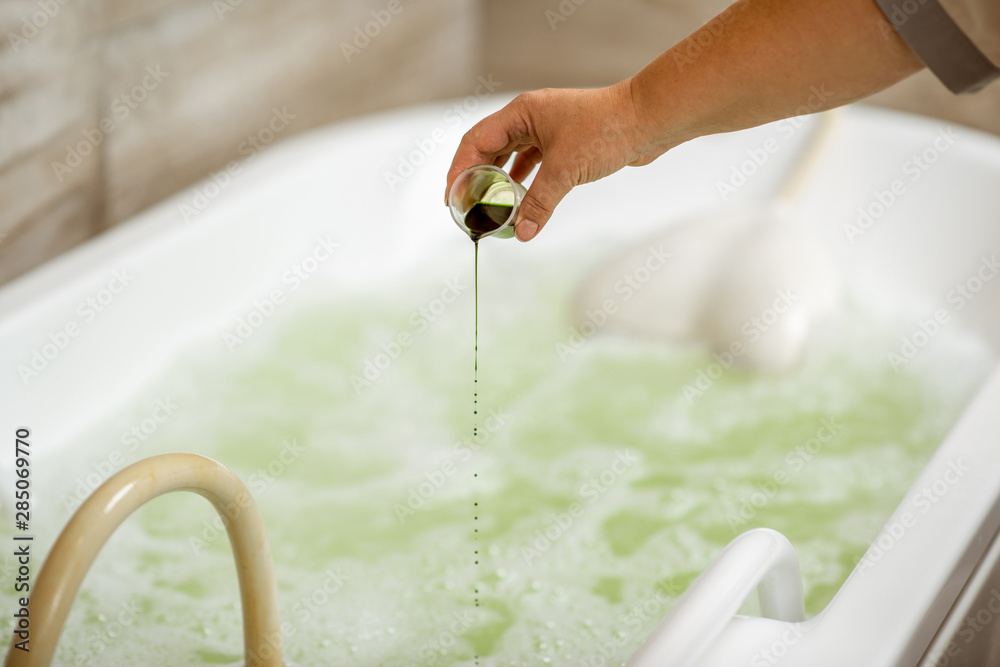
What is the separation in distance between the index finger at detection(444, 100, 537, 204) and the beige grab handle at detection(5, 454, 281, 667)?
1.25 ft

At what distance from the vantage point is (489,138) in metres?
0.97

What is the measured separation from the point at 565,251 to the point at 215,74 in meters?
0.81

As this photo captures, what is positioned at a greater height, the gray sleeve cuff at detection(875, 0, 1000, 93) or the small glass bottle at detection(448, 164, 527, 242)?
the small glass bottle at detection(448, 164, 527, 242)

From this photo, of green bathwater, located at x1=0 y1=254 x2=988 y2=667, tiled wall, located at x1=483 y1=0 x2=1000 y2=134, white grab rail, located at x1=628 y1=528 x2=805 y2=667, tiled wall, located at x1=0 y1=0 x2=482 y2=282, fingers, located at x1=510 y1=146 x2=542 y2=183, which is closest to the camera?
white grab rail, located at x1=628 y1=528 x2=805 y2=667

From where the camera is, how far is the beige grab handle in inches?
23.0

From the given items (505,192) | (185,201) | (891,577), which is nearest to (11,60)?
(185,201)

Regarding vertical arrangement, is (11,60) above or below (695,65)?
above

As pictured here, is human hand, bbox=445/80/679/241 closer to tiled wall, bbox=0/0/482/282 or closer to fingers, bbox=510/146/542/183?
fingers, bbox=510/146/542/183

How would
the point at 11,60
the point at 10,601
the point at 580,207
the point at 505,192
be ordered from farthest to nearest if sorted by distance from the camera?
1. the point at 580,207
2. the point at 11,60
3. the point at 10,601
4. the point at 505,192

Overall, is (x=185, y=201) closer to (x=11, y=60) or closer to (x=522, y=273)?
(x=11, y=60)

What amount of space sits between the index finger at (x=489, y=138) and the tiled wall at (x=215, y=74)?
2.75ft

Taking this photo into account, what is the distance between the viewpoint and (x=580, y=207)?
216 centimetres

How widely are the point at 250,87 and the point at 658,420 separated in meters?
1.13

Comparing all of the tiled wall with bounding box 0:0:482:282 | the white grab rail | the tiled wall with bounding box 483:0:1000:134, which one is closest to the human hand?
the white grab rail
